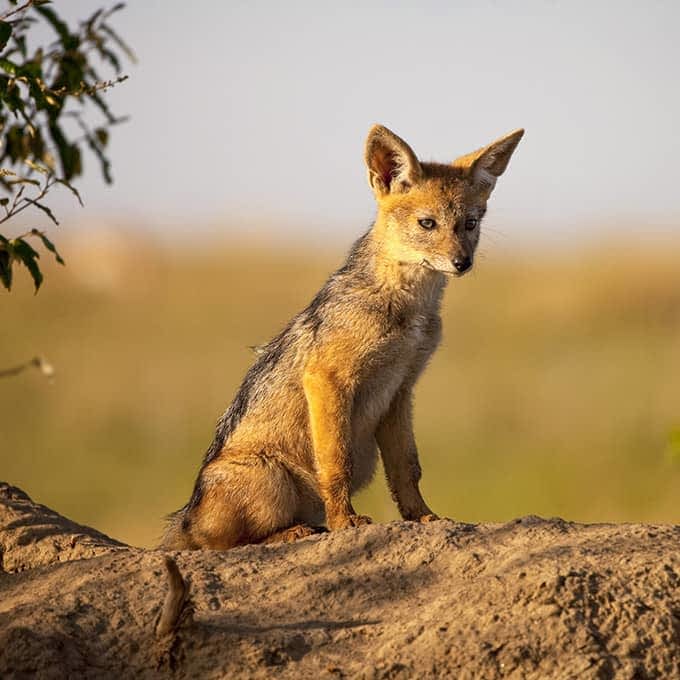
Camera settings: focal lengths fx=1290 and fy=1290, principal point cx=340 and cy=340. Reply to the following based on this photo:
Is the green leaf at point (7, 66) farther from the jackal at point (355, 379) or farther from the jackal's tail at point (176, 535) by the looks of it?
the jackal's tail at point (176, 535)

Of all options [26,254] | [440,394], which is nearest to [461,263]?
[26,254]

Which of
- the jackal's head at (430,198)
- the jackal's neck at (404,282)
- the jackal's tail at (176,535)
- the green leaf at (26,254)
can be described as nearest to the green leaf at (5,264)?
the green leaf at (26,254)

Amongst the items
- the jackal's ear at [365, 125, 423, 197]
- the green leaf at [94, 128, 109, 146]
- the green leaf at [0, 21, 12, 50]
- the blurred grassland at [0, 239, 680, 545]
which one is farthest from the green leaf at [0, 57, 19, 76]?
the blurred grassland at [0, 239, 680, 545]

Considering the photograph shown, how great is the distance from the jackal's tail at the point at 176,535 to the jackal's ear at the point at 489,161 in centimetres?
→ 351

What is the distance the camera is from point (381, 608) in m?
7.43

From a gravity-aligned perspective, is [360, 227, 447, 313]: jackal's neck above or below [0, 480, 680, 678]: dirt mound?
above

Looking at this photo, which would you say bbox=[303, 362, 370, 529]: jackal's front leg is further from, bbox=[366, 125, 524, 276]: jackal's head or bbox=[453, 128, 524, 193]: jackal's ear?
bbox=[453, 128, 524, 193]: jackal's ear

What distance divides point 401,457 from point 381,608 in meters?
2.68

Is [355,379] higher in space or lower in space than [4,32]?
lower

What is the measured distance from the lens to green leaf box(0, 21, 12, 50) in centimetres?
773

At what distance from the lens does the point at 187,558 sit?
8.24 m

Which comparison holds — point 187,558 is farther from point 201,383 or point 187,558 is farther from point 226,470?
point 201,383

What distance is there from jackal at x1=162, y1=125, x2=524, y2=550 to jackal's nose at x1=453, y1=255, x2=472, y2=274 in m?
0.01

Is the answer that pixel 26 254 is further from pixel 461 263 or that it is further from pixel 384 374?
pixel 461 263
